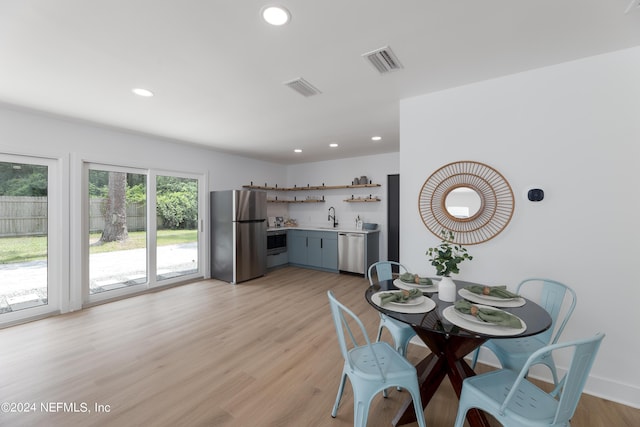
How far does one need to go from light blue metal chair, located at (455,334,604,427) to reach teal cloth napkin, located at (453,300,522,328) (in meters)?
0.17

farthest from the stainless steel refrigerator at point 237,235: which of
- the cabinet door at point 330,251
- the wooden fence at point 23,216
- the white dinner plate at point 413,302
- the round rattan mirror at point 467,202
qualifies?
the white dinner plate at point 413,302

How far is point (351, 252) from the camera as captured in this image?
17.5 feet

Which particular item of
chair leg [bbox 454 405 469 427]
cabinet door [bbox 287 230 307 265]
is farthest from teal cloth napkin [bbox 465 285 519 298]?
cabinet door [bbox 287 230 307 265]

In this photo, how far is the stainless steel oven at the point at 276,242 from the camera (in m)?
5.80

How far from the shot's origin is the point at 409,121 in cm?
276

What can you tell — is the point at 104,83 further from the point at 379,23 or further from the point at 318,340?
the point at 318,340

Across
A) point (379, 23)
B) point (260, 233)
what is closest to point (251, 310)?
point (260, 233)

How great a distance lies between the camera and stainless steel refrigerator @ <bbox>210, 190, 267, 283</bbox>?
15.7 feet

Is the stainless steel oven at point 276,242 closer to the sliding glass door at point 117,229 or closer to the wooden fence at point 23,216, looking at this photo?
the sliding glass door at point 117,229

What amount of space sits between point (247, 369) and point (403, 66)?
285cm

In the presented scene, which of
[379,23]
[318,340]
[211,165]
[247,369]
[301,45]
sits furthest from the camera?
[211,165]

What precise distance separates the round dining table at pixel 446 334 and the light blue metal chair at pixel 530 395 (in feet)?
0.58

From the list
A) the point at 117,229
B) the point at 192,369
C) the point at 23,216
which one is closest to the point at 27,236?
the point at 23,216

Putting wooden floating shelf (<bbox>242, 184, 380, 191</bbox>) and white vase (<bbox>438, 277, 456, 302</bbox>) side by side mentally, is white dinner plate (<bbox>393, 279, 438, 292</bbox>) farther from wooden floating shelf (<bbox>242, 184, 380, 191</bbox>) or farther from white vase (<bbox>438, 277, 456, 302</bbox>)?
wooden floating shelf (<bbox>242, 184, 380, 191</bbox>)
